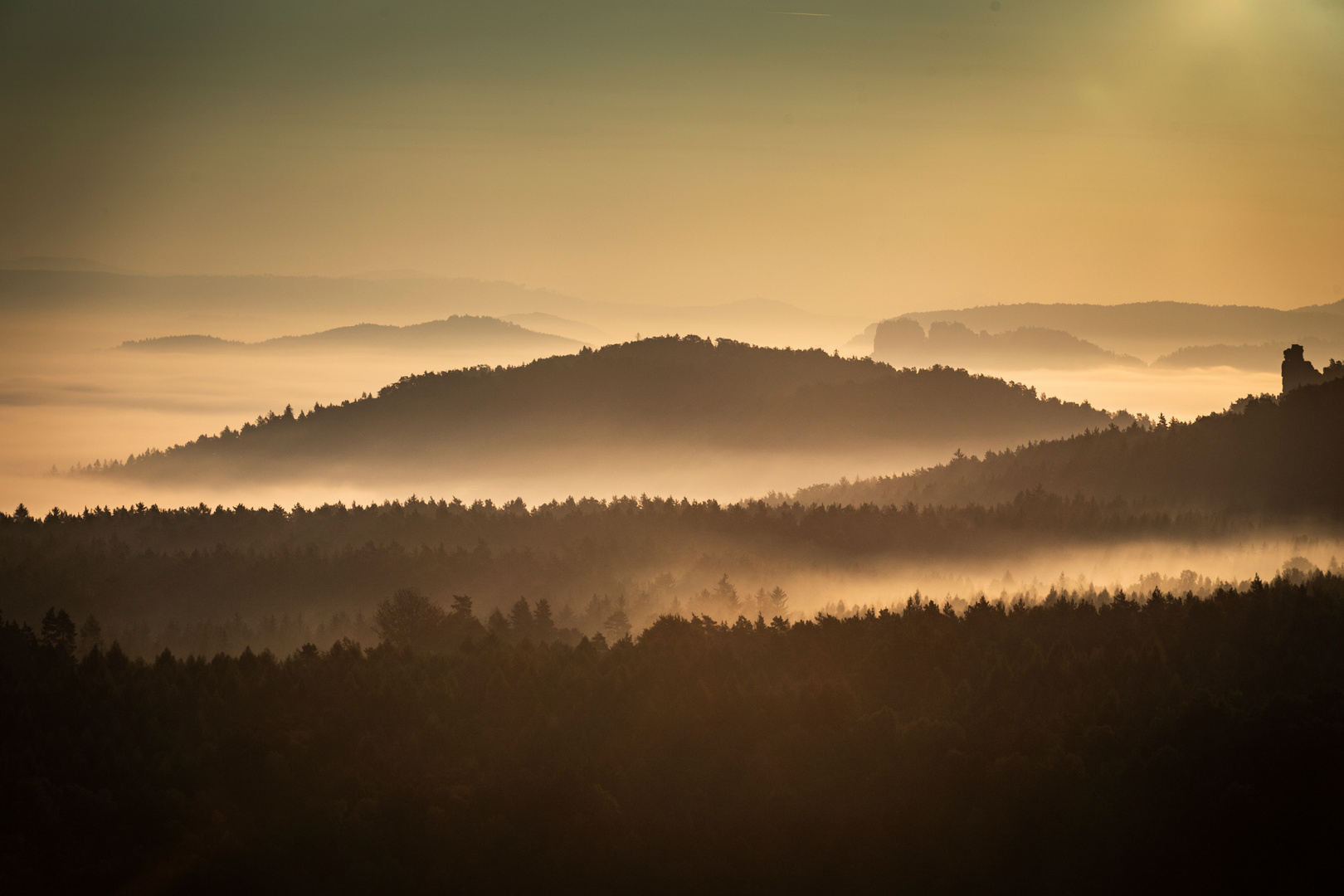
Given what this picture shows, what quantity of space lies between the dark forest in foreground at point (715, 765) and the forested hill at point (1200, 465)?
113 feet

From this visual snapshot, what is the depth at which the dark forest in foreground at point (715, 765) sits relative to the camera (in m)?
49.4

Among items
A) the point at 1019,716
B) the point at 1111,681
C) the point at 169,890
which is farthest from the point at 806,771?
the point at 169,890

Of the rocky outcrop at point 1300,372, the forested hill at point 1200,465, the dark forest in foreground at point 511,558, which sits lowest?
the dark forest in foreground at point 511,558

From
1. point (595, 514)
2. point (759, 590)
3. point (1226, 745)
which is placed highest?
point (595, 514)

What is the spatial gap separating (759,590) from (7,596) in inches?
2733

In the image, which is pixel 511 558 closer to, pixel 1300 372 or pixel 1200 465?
pixel 1200 465

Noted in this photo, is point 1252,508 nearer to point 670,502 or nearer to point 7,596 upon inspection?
point 670,502

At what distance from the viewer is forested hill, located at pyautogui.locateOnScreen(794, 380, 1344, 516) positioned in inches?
3868

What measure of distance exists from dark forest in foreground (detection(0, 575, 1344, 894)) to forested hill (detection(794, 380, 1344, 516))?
1361 inches

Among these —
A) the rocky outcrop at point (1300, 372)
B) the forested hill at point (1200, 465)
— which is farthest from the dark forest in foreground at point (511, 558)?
the rocky outcrop at point (1300, 372)

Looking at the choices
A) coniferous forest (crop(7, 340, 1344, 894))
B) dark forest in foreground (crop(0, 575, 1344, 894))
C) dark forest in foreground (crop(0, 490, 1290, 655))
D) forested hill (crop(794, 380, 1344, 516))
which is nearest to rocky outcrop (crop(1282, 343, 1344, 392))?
→ forested hill (crop(794, 380, 1344, 516))

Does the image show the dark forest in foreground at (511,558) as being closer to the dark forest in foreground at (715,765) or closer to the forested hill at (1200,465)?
the forested hill at (1200,465)

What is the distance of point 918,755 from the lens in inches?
2185

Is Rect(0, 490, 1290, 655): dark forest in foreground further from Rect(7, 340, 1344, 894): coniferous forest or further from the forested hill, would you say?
Rect(7, 340, 1344, 894): coniferous forest
